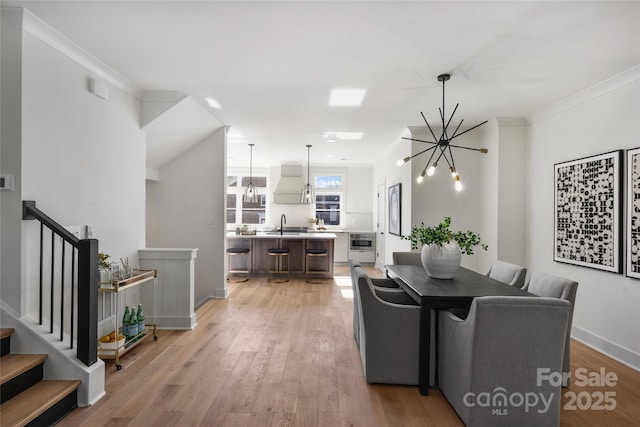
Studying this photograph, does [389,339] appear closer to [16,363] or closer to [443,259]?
[443,259]

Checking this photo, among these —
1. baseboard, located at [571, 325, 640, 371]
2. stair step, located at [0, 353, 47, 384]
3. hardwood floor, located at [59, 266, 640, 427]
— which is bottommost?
hardwood floor, located at [59, 266, 640, 427]

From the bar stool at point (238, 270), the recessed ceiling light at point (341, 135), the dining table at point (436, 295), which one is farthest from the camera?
the bar stool at point (238, 270)

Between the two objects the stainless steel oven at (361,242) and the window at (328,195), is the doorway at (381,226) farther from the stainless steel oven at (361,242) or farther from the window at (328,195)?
the window at (328,195)

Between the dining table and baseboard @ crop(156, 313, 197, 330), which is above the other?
the dining table

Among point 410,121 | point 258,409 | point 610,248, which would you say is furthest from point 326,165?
point 258,409

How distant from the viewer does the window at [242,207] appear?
364 inches

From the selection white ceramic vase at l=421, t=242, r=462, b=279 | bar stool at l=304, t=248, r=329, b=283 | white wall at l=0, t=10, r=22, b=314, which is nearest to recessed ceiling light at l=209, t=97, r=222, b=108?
white wall at l=0, t=10, r=22, b=314

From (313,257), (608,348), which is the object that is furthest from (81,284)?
(313,257)

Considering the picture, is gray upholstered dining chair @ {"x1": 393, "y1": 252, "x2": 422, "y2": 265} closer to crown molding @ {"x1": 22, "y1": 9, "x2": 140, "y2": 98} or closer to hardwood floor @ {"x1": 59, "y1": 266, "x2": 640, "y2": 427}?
hardwood floor @ {"x1": 59, "y1": 266, "x2": 640, "y2": 427}

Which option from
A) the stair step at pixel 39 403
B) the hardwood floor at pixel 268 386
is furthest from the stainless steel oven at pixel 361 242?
the stair step at pixel 39 403

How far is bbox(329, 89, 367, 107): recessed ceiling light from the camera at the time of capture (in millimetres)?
3816

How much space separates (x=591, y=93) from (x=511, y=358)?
3032mm

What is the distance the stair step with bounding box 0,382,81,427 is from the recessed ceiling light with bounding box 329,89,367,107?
11.1ft

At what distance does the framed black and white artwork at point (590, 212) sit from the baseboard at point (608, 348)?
71 centimetres
